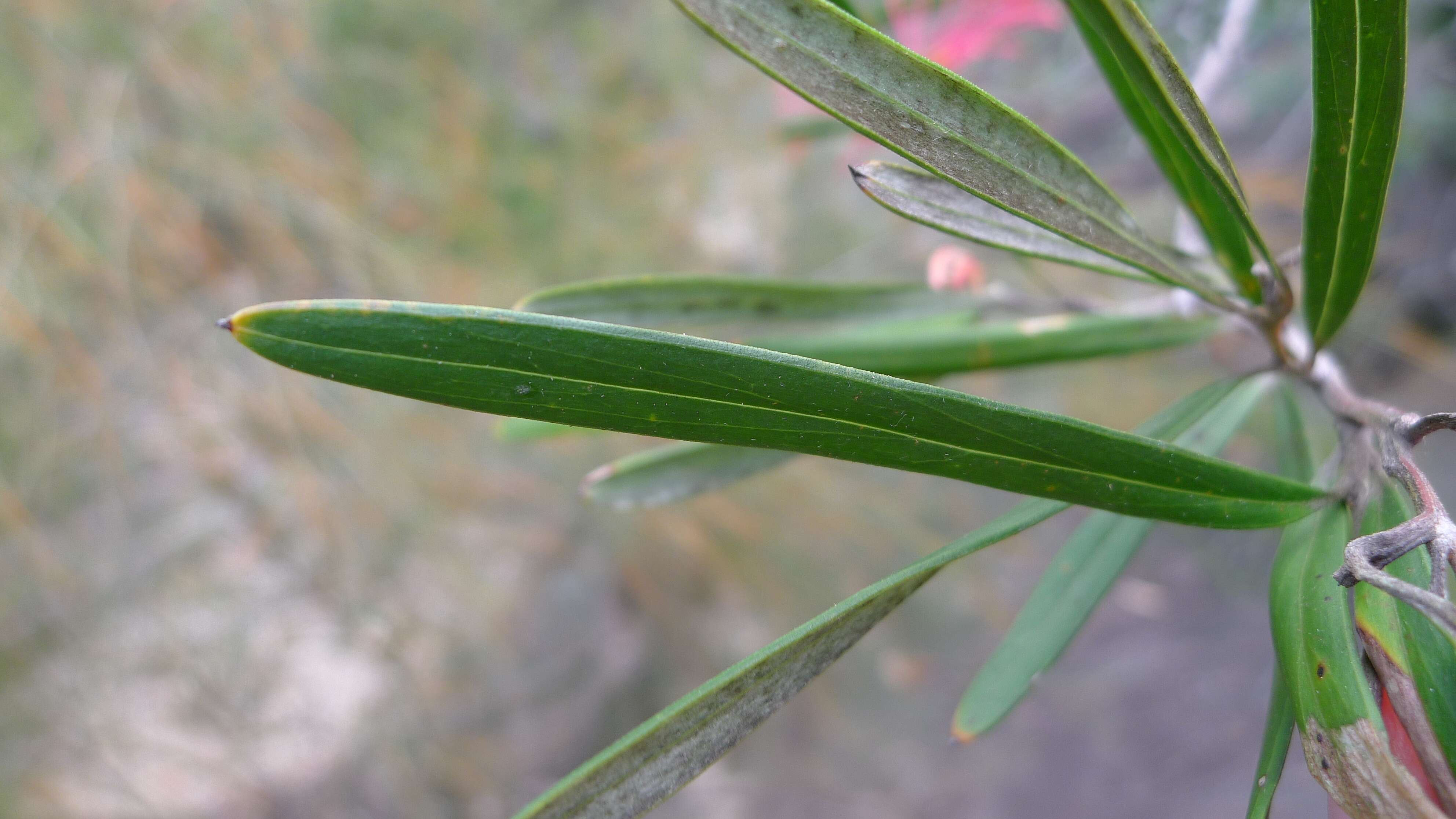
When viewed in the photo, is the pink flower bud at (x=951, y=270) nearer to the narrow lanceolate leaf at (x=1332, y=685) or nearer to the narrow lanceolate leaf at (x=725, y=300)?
the narrow lanceolate leaf at (x=725, y=300)

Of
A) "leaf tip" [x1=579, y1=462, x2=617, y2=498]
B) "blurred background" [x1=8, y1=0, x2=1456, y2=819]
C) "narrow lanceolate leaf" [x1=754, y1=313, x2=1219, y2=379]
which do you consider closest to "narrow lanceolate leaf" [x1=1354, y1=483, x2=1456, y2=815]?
"narrow lanceolate leaf" [x1=754, y1=313, x2=1219, y2=379]

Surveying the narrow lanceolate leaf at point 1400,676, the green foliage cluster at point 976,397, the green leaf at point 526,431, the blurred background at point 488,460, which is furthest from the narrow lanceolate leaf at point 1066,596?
the blurred background at point 488,460

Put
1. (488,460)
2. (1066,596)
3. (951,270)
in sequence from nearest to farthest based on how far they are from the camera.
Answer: (1066,596), (951,270), (488,460)

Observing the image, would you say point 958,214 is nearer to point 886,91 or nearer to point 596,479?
point 886,91

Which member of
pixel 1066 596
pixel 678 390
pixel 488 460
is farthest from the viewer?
pixel 488 460

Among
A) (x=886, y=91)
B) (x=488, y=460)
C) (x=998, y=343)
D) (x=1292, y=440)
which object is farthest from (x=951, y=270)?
(x=488, y=460)

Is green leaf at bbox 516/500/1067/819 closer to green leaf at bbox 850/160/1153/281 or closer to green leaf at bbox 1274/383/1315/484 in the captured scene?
green leaf at bbox 850/160/1153/281
